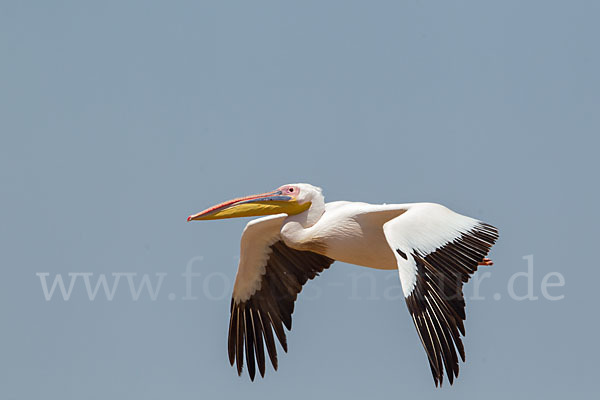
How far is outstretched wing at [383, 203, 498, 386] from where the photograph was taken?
39.9 ft

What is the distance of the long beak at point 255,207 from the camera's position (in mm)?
14734

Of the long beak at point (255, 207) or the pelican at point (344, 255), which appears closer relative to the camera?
the pelican at point (344, 255)

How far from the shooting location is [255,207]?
49.0 ft

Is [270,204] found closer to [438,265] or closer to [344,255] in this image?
[344,255]

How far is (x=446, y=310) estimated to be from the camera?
40.0 feet

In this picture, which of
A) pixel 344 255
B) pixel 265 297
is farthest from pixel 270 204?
pixel 265 297

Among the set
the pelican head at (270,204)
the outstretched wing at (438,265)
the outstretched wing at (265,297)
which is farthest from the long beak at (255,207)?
the outstretched wing at (438,265)

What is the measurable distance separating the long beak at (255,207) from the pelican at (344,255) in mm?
12

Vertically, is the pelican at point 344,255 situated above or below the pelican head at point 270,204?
below

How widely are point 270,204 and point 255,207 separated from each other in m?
0.21

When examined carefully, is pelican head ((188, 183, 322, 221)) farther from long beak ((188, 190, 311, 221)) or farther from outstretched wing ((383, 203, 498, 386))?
outstretched wing ((383, 203, 498, 386))

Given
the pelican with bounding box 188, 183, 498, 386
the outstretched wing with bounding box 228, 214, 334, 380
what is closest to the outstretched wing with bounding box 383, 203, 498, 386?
the pelican with bounding box 188, 183, 498, 386

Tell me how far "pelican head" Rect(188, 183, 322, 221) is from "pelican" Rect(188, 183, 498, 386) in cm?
1

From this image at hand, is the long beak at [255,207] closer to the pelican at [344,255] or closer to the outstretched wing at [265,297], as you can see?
the pelican at [344,255]
